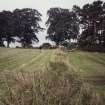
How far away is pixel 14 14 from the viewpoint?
227ft

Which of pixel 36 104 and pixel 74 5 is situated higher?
pixel 74 5

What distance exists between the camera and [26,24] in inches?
2734

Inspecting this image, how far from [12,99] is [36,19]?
6720 centimetres

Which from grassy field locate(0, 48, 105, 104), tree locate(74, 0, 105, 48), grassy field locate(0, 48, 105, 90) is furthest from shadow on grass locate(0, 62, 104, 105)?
tree locate(74, 0, 105, 48)

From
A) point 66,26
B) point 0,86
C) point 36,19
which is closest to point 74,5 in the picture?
point 66,26

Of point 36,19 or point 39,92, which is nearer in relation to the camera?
point 39,92

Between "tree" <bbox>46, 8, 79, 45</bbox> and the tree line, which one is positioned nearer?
the tree line

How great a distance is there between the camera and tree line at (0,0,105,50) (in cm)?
5600

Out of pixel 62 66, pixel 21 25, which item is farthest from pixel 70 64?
pixel 21 25

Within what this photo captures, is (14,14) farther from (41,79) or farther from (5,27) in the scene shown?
(41,79)

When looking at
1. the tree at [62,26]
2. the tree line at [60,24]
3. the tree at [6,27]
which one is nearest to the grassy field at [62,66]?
the tree line at [60,24]

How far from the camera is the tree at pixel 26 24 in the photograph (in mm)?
66944

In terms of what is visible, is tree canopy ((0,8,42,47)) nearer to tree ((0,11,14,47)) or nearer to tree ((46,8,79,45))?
tree ((0,11,14,47))

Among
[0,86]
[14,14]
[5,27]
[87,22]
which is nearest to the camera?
[0,86]
